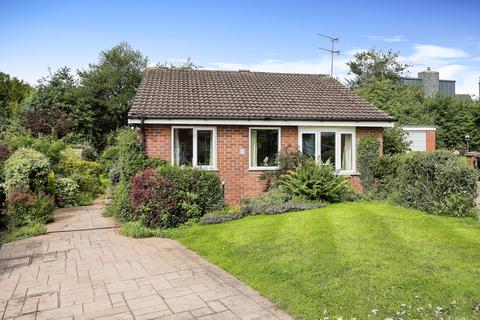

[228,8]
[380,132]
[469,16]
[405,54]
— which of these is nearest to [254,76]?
[228,8]

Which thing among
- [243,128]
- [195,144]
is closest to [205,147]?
[195,144]

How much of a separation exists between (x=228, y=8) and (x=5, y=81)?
29620 mm

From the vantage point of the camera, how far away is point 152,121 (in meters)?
13.1

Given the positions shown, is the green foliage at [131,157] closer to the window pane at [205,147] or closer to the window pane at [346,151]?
the window pane at [205,147]

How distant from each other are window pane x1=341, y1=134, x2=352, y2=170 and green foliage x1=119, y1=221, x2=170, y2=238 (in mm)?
7877

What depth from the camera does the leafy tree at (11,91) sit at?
103 ft

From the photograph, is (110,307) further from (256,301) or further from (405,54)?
(405,54)

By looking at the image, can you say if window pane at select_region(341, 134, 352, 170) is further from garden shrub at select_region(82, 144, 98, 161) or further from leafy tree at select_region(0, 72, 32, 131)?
leafy tree at select_region(0, 72, 32, 131)

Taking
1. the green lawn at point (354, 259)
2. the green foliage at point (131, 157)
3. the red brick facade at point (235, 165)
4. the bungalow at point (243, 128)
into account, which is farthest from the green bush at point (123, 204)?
the red brick facade at point (235, 165)

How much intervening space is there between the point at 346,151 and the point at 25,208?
10.9 m

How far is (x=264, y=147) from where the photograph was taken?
14.3m

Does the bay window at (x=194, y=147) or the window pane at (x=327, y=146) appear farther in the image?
the window pane at (x=327, y=146)

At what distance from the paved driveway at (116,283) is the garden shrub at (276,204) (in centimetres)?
313

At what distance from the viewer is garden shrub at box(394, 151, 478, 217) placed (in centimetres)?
970
